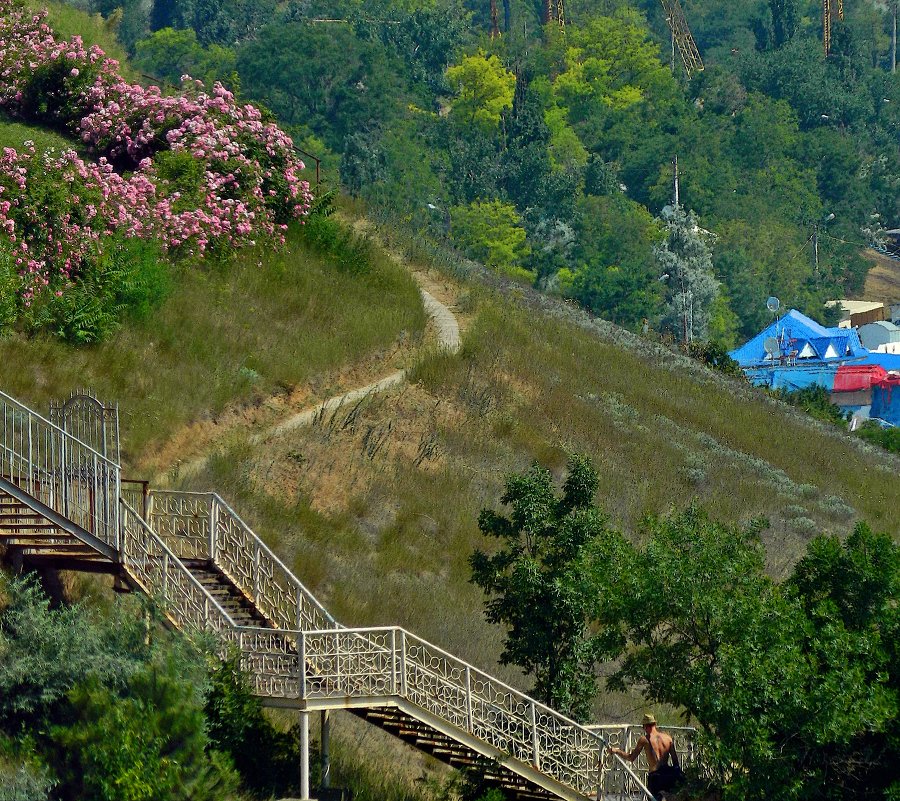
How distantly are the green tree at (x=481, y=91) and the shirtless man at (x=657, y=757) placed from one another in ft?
266

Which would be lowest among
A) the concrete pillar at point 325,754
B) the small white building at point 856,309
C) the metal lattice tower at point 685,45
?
the concrete pillar at point 325,754

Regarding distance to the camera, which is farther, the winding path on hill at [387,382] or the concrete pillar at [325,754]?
the winding path on hill at [387,382]

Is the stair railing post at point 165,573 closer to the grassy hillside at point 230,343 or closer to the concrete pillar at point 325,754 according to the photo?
the concrete pillar at point 325,754

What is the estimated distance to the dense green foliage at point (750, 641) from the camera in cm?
1877

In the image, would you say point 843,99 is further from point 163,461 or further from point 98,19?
point 163,461

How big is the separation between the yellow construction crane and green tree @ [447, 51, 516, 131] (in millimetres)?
32499

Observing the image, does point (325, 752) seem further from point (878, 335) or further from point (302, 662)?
point (878, 335)

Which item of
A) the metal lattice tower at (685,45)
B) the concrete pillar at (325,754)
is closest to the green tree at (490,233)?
the metal lattice tower at (685,45)

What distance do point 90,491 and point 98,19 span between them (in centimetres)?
3018

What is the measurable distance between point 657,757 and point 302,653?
4.35 metres

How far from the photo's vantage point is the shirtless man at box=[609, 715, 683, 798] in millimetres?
20484

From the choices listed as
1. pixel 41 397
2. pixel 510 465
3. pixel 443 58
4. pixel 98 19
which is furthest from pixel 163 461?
pixel 443 58

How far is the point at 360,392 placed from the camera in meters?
33.0

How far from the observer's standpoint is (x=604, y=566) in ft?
67.8
